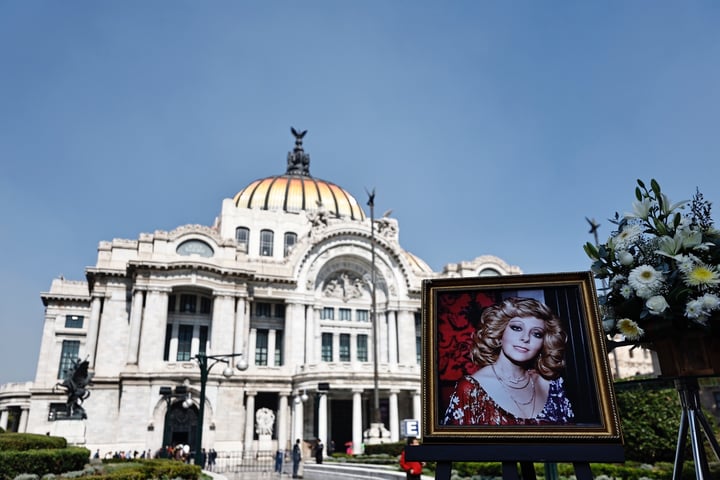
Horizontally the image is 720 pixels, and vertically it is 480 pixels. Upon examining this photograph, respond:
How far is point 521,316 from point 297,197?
2335 inches

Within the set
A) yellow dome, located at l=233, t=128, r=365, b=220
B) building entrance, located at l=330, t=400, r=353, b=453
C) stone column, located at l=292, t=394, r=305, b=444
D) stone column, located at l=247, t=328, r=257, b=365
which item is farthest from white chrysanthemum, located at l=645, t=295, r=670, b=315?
yellow dome, located at l=233, t=128, r=365, b=220

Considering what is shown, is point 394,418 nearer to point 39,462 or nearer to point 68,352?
point 39,462

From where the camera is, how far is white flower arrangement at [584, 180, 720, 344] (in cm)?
548

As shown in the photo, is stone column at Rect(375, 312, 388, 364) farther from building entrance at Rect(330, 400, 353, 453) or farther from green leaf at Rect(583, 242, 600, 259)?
green leaf at Rect(583, 242, 600, 259)

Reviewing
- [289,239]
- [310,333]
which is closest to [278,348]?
[310,333]

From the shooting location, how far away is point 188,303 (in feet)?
155

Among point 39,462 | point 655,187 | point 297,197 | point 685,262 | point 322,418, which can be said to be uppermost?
point 297,197

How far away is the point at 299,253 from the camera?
5019cm

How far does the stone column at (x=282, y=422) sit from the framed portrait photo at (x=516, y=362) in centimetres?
4261

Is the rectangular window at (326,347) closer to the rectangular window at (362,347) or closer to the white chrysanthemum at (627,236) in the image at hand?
the rectangular window at (362,347)

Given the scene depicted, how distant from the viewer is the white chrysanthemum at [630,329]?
5.83m

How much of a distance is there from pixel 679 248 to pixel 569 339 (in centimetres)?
150

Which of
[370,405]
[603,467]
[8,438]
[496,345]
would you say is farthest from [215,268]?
[496,345]

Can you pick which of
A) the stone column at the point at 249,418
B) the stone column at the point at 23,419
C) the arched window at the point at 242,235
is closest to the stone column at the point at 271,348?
the stone column at the point at 249,418
